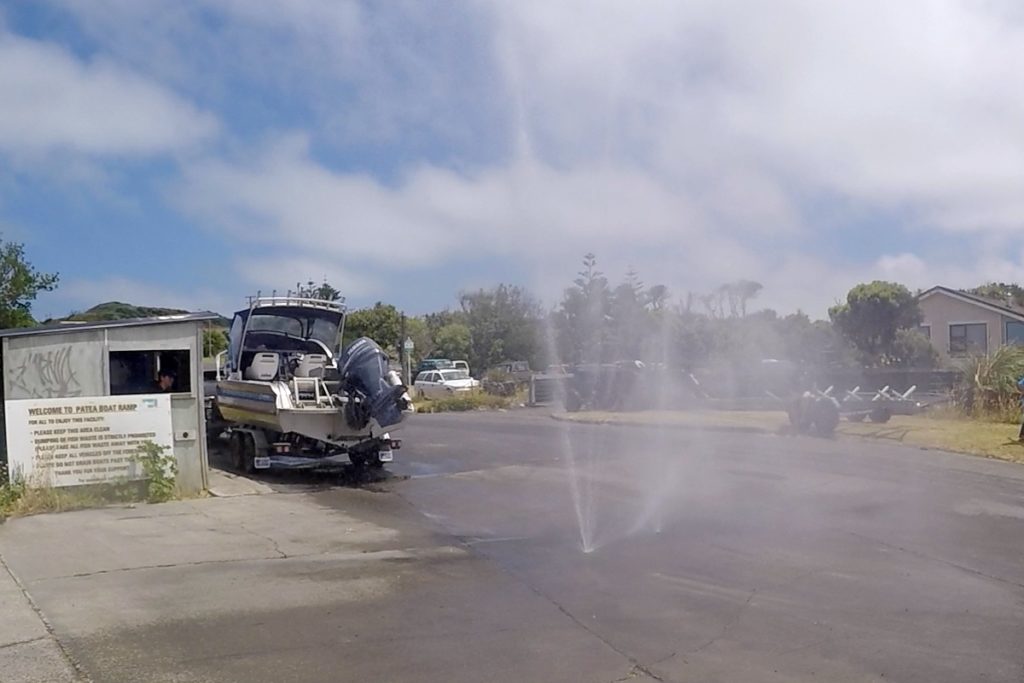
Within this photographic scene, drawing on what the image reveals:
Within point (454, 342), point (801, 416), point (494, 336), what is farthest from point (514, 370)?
point (801, 416)

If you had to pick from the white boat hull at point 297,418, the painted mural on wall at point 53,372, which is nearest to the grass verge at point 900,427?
the white boat hull at point 297,418

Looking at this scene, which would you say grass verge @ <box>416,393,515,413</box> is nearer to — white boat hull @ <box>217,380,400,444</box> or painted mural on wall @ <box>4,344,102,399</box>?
white boat hull @ <box>217,380,400,444</box>

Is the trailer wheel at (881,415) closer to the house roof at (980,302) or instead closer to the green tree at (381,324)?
the house roof at (980,302)

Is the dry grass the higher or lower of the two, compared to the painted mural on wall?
lower

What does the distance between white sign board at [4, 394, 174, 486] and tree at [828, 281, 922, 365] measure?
1361 inches

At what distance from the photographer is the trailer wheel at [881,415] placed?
25.4 m

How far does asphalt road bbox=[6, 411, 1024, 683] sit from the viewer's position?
6.73m

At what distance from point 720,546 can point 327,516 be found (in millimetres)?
5025

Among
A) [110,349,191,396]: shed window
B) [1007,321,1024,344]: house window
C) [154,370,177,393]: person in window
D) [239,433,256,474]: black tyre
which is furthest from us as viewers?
[1007,321,1024,344]: house window

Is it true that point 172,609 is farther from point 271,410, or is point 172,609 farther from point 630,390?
point 630,390

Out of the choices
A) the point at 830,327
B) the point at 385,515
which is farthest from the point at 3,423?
the point at 830,327

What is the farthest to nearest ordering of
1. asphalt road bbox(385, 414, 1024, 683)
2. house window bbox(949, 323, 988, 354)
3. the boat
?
house window bbox(949, 323, 988, 354)
the boat
asphalt road bbox(385, 414, 1024, 683)

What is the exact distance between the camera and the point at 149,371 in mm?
14508

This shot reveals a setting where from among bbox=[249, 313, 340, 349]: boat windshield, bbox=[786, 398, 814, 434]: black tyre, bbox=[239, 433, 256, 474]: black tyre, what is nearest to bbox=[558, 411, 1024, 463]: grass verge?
bbox=[786, 398, 814, 434]: black tyre
